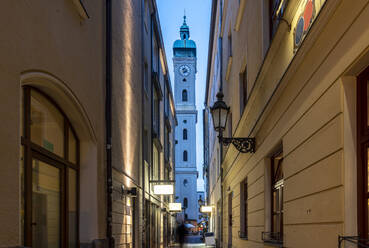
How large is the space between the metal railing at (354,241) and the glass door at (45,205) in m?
3.10

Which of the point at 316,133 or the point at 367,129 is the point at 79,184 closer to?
the point at 316,133

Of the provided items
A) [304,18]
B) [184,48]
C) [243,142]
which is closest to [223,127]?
[243,142]

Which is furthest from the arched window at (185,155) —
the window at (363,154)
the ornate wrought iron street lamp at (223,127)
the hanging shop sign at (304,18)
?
the window at (363,154)

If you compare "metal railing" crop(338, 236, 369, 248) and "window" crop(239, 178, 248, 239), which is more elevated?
"metal railing" crop(338, 236, 369, 248)

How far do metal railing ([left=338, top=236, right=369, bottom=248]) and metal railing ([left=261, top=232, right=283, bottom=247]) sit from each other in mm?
2407

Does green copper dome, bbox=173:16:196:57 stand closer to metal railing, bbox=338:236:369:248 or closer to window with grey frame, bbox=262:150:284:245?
window with grey frame, bbox=262:150:284:245

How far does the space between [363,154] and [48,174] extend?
368 cm

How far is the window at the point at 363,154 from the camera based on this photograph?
9.66 feet

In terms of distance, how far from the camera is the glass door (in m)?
4.68

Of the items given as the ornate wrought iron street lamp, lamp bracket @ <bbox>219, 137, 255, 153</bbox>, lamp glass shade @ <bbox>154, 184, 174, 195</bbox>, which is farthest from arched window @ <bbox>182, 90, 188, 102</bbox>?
lamp bracket @ <bbox>219, 137, 255, 153</bbox>

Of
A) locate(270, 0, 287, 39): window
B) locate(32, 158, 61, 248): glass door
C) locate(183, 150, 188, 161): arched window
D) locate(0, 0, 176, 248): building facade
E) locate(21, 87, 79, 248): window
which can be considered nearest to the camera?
locate(0, 0, 176, 248): building facade

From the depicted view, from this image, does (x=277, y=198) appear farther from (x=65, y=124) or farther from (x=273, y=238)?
(x=65, y=124)

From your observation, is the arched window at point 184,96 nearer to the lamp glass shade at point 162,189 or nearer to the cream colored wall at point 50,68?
the lamp glass shade at point 162,189

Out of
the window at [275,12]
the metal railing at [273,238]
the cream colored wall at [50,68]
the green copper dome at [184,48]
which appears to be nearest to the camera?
the cream colored wall at [50,68]
